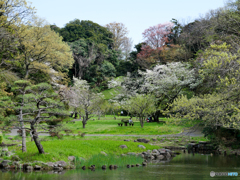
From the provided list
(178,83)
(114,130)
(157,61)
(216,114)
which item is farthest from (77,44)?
(216,114)

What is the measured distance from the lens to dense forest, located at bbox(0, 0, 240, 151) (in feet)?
45.5

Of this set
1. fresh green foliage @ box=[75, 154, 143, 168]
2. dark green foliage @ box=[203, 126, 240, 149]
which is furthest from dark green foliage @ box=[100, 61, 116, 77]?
fresh green foliage @ box=[75, 154, 143, 168]

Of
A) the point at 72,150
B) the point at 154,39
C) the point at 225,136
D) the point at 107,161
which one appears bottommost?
the point at 107,161

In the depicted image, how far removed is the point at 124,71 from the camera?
53.6 meters

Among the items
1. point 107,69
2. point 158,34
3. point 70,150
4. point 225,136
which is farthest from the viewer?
point 107,69

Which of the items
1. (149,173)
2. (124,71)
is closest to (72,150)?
(149,173)

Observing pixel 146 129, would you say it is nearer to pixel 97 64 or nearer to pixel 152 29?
pixel 152 29

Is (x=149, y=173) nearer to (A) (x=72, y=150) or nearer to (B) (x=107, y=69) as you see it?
(A) (x=72, y=150)

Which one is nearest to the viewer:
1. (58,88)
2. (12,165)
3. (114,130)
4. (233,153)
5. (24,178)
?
(24,178)

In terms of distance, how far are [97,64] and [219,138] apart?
42.5 meters

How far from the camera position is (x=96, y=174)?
12000 mm

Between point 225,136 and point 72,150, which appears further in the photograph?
point 225,136

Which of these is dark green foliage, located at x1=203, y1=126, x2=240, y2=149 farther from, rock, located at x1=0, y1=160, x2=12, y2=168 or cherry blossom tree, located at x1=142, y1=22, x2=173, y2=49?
cherry blossom tree, located at x1=142, y1=22, x2=173, y2=49

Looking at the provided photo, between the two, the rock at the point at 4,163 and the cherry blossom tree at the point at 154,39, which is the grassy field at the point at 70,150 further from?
the cherry blossom tree at the point at 154,39
